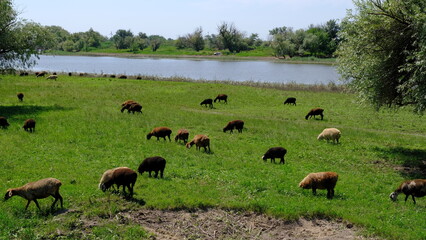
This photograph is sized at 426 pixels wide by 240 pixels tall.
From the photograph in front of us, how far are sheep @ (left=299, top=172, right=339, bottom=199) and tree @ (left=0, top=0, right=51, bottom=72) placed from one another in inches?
1129

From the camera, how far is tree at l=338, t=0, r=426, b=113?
70.3 feet

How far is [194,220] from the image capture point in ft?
41.8

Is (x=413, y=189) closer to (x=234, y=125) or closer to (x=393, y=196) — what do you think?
(x=393, y=196)

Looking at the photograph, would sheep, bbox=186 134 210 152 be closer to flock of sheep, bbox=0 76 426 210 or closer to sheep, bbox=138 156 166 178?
flock of sheep, bbox=0 76 426 210

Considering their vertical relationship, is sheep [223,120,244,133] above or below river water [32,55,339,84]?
below

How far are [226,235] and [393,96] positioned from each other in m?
16.2

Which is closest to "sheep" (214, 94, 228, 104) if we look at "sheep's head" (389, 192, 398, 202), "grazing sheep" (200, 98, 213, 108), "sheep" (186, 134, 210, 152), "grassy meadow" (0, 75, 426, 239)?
"grazing sheep" (200, 98, 213, 108)

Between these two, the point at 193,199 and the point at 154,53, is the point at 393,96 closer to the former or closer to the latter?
the point at 193,199

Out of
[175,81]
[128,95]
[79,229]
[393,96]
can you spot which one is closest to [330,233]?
[79,229]

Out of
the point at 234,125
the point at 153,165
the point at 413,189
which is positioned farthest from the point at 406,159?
the point at 153,165

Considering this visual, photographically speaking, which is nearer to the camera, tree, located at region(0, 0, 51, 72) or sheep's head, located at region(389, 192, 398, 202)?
sheep's head, located at region(389, 192, 398, 202)

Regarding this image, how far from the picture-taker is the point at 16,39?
3347 cm

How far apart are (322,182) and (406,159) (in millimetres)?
10603

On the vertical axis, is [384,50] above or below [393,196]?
above
